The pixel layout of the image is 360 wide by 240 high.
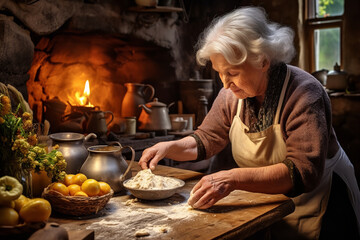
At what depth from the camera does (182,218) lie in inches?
62.3

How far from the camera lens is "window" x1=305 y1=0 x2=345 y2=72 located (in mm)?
5125

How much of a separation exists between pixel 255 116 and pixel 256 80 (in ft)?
0.71

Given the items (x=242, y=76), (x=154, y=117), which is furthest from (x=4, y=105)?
(x=154, y=117)

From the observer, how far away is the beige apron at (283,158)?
6.79 ft

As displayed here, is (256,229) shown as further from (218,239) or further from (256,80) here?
(256,80)

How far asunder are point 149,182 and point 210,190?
0.29 metres

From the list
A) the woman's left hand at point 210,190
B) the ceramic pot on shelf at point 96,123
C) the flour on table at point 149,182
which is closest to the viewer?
the woman's left hand at point 210,190

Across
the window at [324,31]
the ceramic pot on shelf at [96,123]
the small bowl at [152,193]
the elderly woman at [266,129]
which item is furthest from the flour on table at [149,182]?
the window at [324,31]

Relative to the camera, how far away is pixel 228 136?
2.40 meters

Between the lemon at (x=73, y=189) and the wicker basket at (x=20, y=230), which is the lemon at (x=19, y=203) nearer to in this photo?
the wicker basket at (x=20, y=230)

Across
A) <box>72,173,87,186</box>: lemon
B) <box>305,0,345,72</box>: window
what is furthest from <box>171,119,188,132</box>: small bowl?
<box>72,173,87,186</box>: lemon

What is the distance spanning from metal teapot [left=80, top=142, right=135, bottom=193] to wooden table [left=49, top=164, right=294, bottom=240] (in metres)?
0.08

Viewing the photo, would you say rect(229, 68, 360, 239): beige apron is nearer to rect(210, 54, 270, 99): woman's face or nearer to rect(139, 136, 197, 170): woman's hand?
rect(210, 54, 270, 99): woman's face

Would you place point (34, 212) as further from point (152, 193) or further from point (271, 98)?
point (271, 98)
